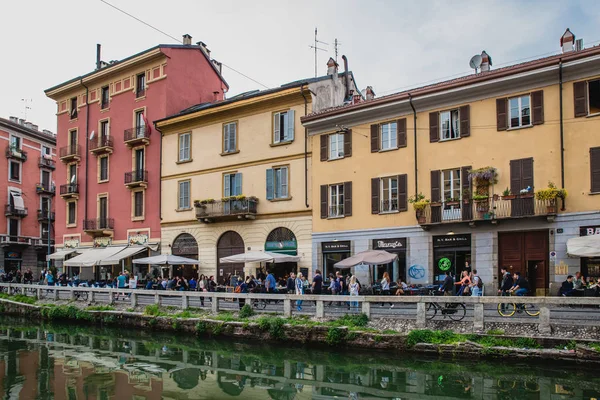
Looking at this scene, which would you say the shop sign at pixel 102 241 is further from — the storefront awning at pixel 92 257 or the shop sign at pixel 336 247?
the shop sign at pixel 336 247

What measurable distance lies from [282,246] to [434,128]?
10227 mm

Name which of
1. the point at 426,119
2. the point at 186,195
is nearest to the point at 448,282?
the point at 426,119

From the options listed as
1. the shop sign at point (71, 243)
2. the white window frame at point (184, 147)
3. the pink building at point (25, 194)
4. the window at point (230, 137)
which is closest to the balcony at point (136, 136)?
the white window frame at point (184, 147)

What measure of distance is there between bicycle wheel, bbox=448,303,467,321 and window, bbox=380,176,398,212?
999 cm

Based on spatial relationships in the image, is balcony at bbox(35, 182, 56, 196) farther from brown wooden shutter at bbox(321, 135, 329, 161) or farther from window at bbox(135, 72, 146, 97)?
brown wooden shutter at bbox(321, 135, 329, 161)

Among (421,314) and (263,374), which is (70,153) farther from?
(421,314)

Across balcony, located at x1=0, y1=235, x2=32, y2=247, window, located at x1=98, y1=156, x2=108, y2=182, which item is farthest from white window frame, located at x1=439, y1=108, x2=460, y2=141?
balcony, located at x1=0, y1=235, x2=32, y2=247

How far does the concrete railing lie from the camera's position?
49.0 ft

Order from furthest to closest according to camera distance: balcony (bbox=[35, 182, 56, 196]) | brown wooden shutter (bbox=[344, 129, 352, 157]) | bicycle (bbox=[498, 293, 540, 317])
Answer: balcony (bbox=[35, 182, 56, 196]), brown wooden shutter (bbox=[344, 129, 352, 157]), bicycle (bbox=[498, 293, 540, 317])

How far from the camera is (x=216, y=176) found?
33625mm

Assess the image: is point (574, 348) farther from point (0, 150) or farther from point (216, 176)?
point (0, 150)

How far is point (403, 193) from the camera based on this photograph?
26250mm

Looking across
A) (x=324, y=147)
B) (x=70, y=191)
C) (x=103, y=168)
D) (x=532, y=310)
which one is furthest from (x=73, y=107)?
(x=532, y=310)

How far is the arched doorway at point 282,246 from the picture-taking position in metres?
29.9
